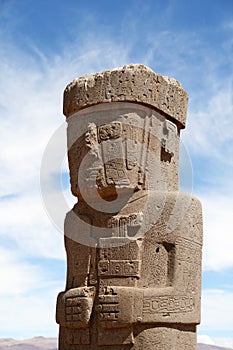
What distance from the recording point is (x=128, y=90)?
915cm

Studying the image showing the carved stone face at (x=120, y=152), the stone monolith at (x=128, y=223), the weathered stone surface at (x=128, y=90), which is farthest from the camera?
the weathered stone surface at (x=128, y=90)

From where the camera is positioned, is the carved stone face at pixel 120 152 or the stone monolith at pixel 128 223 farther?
the carved stone face at pixel 120 152

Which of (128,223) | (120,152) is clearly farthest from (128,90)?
(128,223)

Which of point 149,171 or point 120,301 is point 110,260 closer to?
point 120,301

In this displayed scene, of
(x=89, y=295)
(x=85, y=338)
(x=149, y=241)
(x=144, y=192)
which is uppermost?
(x=144, y=192)

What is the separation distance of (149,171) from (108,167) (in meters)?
0.54

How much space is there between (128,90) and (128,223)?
1.77m

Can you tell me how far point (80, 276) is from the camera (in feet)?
29.6

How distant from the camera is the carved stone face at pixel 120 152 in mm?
8992

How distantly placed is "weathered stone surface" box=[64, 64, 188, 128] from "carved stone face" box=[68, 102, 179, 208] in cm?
11

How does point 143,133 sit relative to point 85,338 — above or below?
above

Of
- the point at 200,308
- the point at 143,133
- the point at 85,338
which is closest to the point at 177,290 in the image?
the point at 200,308

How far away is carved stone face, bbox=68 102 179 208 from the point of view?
899 centimetres

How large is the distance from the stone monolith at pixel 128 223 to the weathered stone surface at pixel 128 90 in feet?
0.04
